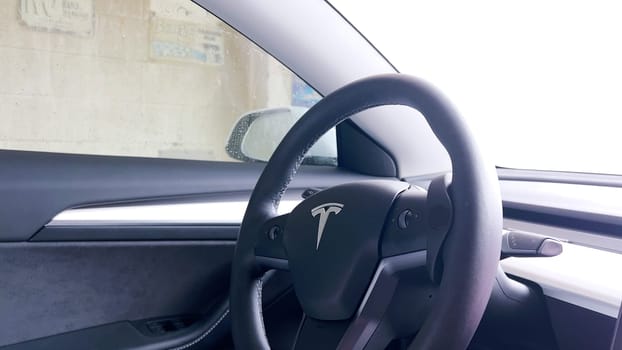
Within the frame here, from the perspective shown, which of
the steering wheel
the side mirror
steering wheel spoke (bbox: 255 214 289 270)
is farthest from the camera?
the side mirror

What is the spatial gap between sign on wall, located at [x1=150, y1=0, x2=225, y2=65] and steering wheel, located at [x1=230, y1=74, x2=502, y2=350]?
78cm

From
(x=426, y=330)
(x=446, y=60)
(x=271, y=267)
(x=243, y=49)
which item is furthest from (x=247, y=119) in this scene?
(x=426, y=330)

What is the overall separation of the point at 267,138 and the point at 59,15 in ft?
2.02

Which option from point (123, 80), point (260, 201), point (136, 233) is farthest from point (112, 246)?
point (260, 201)

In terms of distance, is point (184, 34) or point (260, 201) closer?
point (260, 201)

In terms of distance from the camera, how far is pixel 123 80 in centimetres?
184

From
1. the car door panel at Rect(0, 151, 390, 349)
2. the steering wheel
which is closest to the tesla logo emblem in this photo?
the steering wheel

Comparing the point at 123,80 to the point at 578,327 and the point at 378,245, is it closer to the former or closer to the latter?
the point at 378,245

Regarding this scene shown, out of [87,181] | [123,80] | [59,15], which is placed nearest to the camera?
[87,181]

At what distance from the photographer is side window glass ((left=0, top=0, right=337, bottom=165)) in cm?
171

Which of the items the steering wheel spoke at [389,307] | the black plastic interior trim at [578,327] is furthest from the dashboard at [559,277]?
the steering wheel spoke at [389,307]

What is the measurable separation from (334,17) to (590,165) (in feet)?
2.22

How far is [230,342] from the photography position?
5.61 ft

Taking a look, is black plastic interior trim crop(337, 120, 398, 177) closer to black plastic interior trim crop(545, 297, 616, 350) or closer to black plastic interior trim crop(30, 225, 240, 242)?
black plastic interior trim crop(30, 225, 240, 242)
